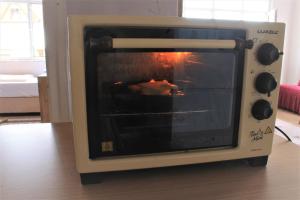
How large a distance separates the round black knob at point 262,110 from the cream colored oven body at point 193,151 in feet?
0.03

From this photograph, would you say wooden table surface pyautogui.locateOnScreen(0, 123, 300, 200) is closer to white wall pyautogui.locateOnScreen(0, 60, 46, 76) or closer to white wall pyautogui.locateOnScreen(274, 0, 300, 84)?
white wall pyautogui.locateOnScreen(0, 60, 46, 76)

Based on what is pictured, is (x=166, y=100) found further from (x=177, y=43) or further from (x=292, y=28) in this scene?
(x=292, y=28)

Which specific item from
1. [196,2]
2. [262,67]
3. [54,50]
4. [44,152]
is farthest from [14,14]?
[262,67]

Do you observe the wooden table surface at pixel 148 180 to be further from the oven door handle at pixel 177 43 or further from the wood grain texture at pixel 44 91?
the wood grain texture at pixel 44 91

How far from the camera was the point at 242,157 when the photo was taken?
0.59 metres

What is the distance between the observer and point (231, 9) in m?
5.08

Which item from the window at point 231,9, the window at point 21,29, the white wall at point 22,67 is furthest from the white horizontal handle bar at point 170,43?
the window at point 231,9

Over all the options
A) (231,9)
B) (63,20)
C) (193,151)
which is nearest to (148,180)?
(193,151)

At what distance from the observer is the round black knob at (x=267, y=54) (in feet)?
1.76

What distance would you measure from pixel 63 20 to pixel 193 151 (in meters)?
0.71

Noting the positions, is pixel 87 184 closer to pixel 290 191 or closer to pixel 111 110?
pixel 111 110

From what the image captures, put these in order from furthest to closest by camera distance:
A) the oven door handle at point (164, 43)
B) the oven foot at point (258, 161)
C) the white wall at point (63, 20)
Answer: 1. the white wall at point (63, 20)
2. the oven foot at point (258, 161)
3. the oven door handle at point (164, 43)

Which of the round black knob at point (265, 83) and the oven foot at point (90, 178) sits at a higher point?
the round black knob at point (265, 83)

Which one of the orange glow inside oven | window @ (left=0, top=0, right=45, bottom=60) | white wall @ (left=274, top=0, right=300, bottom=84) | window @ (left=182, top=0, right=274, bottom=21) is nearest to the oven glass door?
the orange glow inside oven
